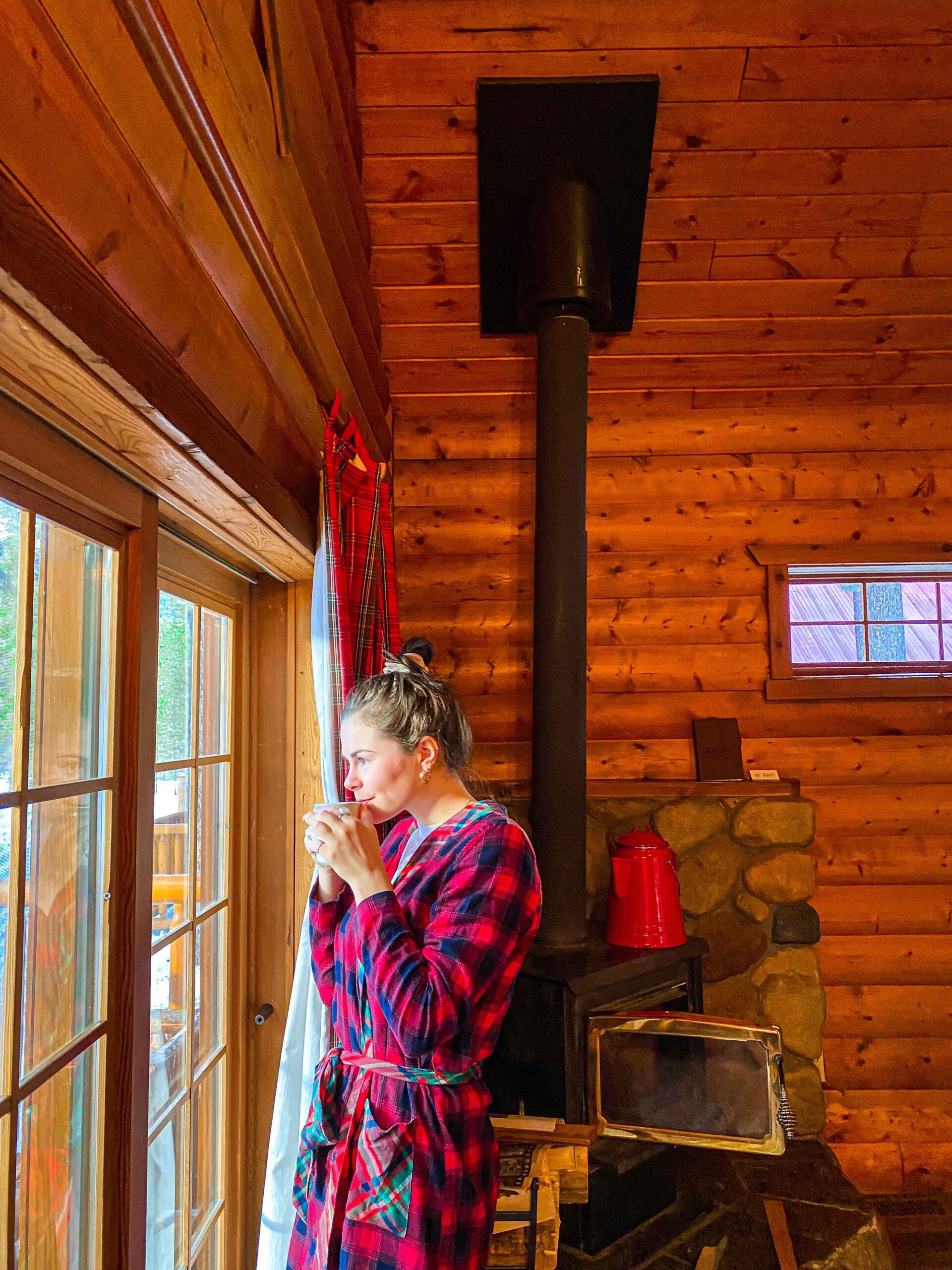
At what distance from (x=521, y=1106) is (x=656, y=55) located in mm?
2798

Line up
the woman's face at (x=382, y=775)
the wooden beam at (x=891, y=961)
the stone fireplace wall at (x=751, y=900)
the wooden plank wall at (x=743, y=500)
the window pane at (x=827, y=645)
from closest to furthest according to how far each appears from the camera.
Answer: the woman's face at (x=382, y=775)
the wooden plank wall at (x=743, y=500)
the stone fireplace wall at (x=751, y=900)
the wooden beam at (x=891, y=961)
the window pane at (x=827, y=645)

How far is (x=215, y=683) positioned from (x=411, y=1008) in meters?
1.02

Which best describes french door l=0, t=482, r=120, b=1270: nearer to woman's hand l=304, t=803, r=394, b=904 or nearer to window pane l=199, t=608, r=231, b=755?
woman's hand l=304, t=803, r=394, b=904

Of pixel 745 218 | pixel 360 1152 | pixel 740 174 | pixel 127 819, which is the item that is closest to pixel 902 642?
pixel 745 218

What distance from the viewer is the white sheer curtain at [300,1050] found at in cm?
161

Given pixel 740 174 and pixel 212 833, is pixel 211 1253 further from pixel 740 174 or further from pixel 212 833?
pixel 740 174

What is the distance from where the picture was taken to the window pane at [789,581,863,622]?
3.17 meters

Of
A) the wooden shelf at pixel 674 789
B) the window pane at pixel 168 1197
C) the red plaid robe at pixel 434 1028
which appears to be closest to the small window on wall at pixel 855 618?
the wooden shelf at pixel 674 789

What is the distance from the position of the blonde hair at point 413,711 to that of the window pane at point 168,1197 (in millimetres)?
899

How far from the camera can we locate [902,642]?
3.18 metres

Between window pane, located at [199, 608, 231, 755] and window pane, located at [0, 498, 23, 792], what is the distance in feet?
2.68

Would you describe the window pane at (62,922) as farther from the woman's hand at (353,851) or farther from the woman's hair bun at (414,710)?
the woman's hair bun at (414,710)

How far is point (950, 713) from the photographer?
3045 millimetres

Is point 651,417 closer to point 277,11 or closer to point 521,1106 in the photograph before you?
point 277,11
